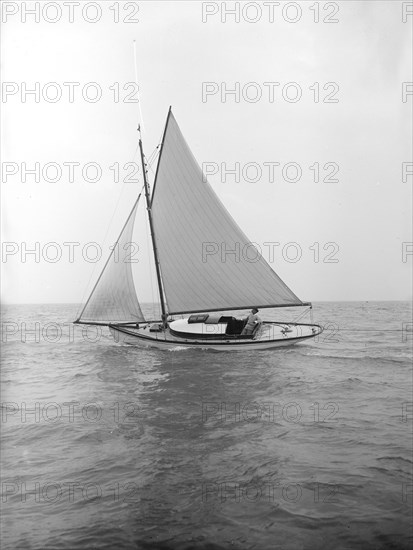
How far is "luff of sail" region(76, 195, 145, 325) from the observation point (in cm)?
2180

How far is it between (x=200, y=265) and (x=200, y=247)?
0.88m

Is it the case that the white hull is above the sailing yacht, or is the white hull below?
below

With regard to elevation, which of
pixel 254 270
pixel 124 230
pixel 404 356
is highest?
pixel 124 230

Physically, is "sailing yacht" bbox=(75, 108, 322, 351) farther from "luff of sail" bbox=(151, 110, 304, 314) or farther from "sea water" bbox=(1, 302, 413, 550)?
"sea water" bbox=(1, 302, 413, 550)

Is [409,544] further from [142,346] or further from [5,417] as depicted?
[142,346]

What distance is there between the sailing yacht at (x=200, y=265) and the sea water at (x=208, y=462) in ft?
18.3

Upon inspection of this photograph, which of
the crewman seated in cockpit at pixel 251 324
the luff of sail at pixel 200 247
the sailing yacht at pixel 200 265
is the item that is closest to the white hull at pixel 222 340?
the sailing yacht at pixel 200 265

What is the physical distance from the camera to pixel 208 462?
23.3 ft

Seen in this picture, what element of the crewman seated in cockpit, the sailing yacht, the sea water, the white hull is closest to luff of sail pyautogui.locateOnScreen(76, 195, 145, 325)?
the white hull

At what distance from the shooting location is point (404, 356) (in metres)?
19.9

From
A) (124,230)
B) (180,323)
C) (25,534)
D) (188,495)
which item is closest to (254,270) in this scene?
(180,323)

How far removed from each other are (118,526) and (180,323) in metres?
17.5

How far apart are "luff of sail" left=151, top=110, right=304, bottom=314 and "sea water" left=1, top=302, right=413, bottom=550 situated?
229 inches

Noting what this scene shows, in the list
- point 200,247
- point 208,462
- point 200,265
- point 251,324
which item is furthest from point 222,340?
point 208,462
